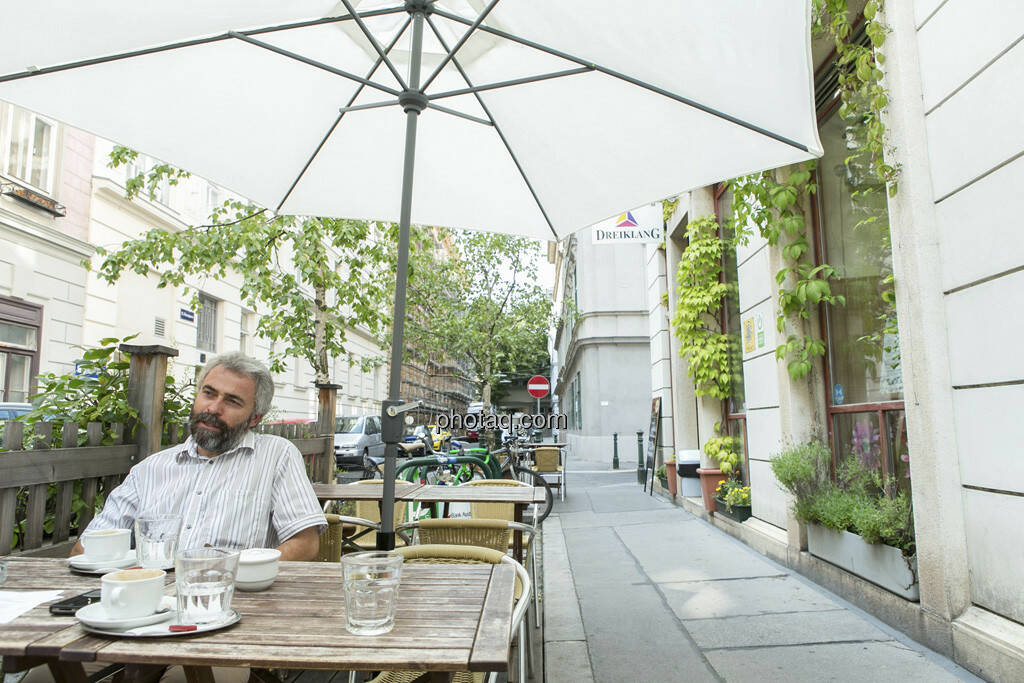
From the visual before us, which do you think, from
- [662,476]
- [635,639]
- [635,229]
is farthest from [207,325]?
[635,639]

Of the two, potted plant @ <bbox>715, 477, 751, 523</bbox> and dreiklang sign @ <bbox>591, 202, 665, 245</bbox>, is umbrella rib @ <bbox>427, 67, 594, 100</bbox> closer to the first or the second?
potted plant @ <bbox>715, 477, 751, 523</bbox>

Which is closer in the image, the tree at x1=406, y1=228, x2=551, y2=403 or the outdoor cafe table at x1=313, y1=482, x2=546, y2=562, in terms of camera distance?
the outdoor cafe table at x1=313, y1=482, x2=546, y2=562

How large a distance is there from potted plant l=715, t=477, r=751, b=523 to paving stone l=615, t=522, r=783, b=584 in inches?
10.8

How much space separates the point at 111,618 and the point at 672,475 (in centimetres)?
931

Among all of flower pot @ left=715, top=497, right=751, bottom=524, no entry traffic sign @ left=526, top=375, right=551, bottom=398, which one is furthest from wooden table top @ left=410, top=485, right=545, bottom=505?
no entry traffic sign @ left=526, top=375, right=551, bottom=398

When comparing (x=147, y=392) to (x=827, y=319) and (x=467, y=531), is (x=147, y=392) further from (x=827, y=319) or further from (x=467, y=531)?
(x=827, y=319)

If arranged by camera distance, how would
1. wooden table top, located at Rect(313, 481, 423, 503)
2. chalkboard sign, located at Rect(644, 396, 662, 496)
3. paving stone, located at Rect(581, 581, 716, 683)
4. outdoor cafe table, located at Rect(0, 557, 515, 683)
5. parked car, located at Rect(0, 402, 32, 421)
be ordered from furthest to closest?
chalkboard sign, located at Rect(644, 396, 662, 496)
parked car, located at Rect(0, 402, 32, 421)
wooden table top, located at Rect(313, 481, 423, 503)
paving stone, located at Rect(581, 581, 716, 683)
outdoor cafe table, located at Rect(0, 557, 515, 683)

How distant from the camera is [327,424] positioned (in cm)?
621

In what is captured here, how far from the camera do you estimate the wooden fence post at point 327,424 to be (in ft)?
20.3

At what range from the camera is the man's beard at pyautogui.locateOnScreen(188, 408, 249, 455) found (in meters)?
2.80

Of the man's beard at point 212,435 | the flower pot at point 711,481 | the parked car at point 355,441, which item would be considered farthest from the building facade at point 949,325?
the parked car at point 355,441

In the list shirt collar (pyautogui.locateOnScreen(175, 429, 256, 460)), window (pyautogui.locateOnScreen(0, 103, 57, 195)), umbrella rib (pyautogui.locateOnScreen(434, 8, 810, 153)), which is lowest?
shirt collar (pyautogui.locateOnScreen(175, 429, 256, 460))

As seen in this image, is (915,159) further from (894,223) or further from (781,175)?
(781,175)

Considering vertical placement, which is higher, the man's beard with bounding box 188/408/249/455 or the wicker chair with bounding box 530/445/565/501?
the man's beard with bounding box 188/408/249/455
